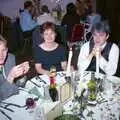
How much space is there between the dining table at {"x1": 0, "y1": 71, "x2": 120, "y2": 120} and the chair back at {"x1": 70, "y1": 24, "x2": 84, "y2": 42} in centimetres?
285

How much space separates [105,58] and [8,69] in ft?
3.08

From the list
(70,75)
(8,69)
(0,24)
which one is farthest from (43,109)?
(0,24)

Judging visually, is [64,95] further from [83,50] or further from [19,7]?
[19,7]

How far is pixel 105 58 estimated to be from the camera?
3248 millimetres

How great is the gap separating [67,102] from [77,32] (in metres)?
3.39

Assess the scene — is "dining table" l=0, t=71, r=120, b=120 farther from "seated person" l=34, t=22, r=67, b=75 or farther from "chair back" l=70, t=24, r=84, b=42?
"chair back" l=70, t=24, r=84, b=42

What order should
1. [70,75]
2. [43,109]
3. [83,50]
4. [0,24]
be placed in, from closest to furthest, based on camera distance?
[43,109] < [70,75] < [83,50] < [0,24]

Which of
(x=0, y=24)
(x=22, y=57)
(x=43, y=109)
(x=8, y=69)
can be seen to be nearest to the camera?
(x=43, y=109)

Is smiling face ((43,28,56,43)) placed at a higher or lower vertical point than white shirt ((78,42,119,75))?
higher

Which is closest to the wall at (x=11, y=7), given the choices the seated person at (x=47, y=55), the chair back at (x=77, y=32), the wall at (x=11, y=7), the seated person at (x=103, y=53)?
the wall at (x=11, y=7)

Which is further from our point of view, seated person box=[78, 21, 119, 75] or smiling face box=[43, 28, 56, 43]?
smiling face box=[43, 28, 56, 43]

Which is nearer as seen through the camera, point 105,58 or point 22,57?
point 105,58

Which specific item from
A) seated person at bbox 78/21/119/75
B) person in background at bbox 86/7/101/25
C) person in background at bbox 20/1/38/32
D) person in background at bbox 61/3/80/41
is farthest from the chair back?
seated person at bbox 78/21/119/75

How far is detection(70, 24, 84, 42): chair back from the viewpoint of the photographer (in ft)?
18.4
